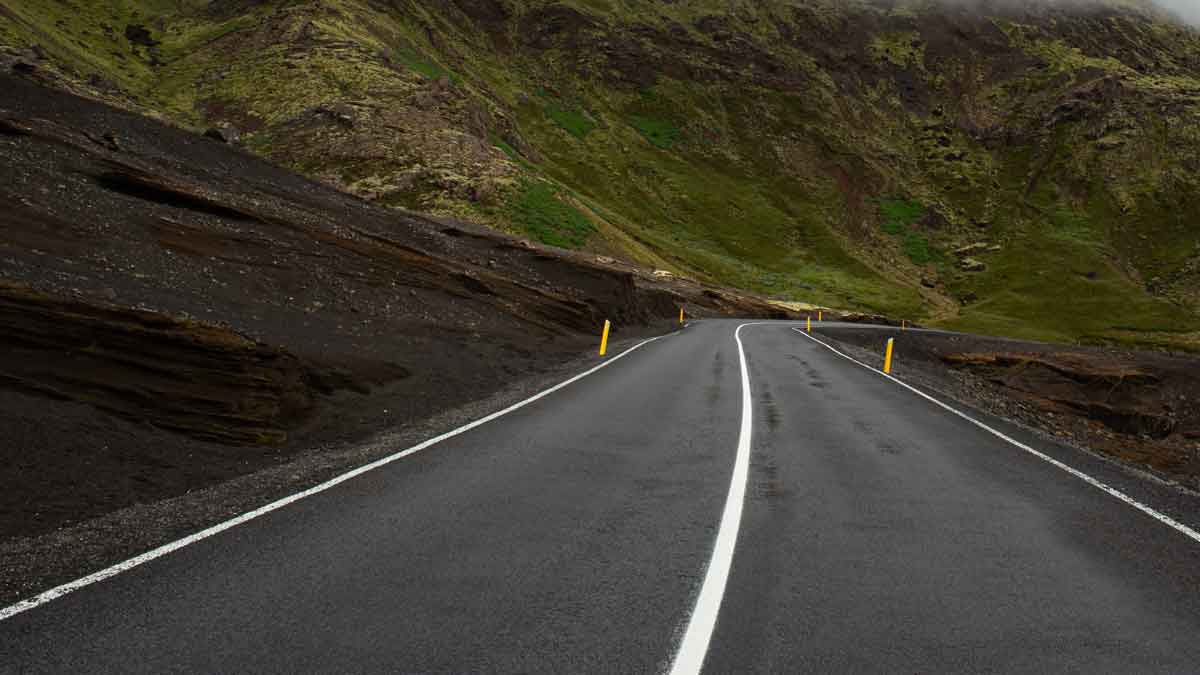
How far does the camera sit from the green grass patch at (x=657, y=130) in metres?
110

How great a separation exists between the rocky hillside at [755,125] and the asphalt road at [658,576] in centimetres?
3921

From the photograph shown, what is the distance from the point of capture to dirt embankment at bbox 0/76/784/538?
720 centimetres

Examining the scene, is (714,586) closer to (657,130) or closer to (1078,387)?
(1078,387)

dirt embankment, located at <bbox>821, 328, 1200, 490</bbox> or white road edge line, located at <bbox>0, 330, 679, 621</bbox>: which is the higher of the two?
dirt embankment, located at <bbox>821, 328, 1200, 490</bbox>

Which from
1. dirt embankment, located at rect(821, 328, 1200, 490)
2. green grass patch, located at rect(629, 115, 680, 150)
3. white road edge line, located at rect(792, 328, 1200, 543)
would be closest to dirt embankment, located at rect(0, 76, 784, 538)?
white road edge line, located at rect(792, 328, 1200, 543)

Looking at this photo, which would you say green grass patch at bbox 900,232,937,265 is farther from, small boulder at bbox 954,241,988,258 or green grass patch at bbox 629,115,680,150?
green grass patch at bbox 629,115,680,150

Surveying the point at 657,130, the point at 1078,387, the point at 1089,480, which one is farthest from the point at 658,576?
the point at 657,130

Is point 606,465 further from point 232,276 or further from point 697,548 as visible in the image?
point 232,276

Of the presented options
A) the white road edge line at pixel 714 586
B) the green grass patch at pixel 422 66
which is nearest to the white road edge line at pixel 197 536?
the white road edge line at pixel 714 586

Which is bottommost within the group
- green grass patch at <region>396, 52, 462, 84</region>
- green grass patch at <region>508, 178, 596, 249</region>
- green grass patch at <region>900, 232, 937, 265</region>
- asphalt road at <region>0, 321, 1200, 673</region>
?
asphalt road at <region>0, 321, 1200, 673</region>

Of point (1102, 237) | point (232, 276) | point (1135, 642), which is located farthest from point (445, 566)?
point (1102, 237)

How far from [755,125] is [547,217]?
7812cm

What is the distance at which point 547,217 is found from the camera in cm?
5256

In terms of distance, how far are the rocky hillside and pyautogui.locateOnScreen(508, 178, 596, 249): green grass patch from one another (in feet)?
1.09
